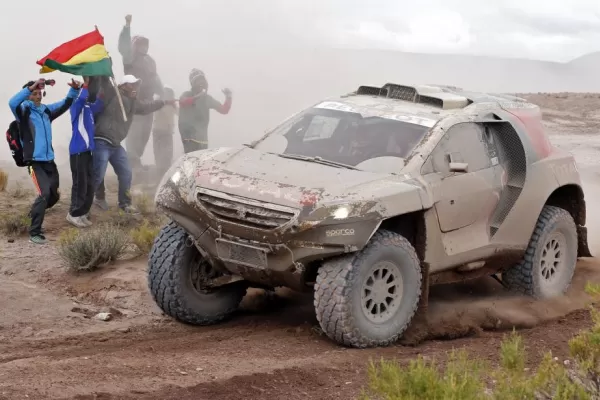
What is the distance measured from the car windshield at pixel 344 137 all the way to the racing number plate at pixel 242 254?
1.06 metres

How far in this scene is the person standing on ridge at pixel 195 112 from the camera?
14.8 meters

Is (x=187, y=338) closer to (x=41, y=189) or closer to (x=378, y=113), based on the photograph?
(x=378, y=113)

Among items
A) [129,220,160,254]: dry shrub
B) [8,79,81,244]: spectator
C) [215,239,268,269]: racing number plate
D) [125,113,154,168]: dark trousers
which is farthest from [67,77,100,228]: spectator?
[215,239,268,269]: racing number plate

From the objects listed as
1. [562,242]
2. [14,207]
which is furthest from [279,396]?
→ [14,207]

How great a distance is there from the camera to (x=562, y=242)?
930 centimetres

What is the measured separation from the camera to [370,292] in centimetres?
723

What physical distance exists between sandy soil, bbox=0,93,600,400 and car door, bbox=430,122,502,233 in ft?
2.91

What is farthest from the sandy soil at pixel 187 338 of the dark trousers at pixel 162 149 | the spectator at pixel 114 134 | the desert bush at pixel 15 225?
the dark trousers at pixel 162 149

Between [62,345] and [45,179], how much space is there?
4022mm

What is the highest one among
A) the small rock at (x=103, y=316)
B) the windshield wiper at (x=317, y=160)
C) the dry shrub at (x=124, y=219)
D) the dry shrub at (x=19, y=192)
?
the windshield wiper at (x=317, y=160)

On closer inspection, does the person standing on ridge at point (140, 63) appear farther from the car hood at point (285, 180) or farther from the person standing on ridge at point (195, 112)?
the car hood at point (285, 180)

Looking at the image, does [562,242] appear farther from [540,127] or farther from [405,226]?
[405,226]

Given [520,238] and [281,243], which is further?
[520,238]

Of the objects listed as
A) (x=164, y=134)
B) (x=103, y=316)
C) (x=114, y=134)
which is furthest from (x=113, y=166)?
(x=103, y=316)
